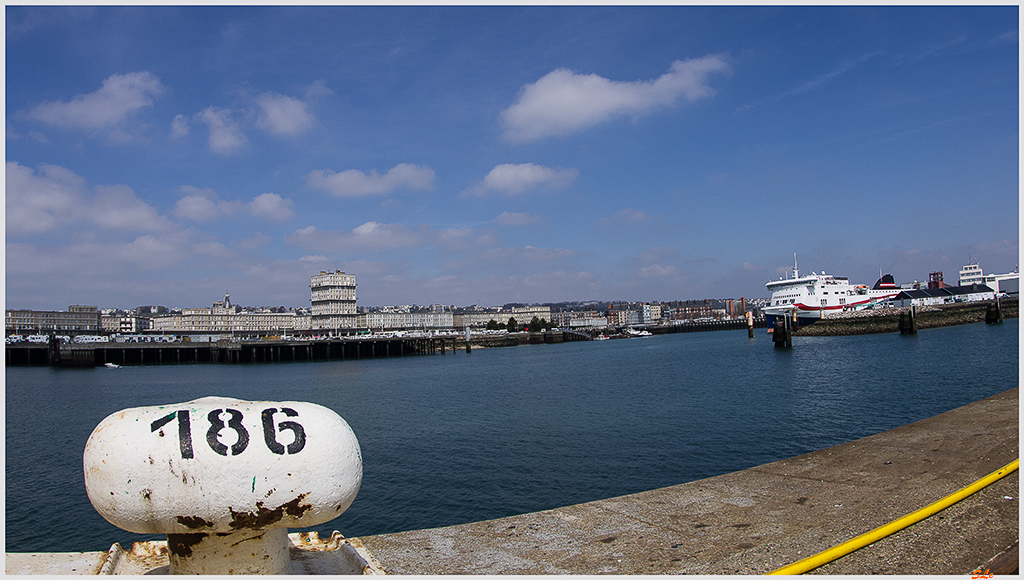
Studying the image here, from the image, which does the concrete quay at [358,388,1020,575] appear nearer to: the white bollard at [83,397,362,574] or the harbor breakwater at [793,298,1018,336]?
the white bollard at [83,397,362,574]

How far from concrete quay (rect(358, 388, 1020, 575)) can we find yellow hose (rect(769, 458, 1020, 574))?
55 mm

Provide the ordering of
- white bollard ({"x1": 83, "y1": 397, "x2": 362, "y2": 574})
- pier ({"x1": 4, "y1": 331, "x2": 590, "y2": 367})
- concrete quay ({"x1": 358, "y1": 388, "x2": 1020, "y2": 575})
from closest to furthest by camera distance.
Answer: white bollard ({"x1": 83, "y1": 397, "x2": 362, "y2": 574}) < concrete quay ({"x1": 358, "y1": 388, "x2": 1020, "y2": 575}) < pier ({"x1": 4, "y1": 331, "x2": 590, "y2": 367})

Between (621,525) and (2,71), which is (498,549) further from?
(2,71)

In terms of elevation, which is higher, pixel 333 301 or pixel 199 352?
pixel 333 301

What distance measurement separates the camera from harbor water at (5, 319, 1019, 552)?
1289 centimetres

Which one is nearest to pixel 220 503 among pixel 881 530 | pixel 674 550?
pixel 674 550

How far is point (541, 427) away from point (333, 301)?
171341 mm

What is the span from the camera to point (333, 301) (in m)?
184

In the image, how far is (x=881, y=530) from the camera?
5.29 meters

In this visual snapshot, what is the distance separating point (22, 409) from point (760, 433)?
1363 inches

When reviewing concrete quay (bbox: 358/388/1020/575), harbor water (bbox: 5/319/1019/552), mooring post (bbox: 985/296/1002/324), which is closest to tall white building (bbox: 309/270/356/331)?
harbor water (bbox: 5/319/1019/552)

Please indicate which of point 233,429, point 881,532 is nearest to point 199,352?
point 233,429

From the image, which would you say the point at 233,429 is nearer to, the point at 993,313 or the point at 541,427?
the point at 541,427

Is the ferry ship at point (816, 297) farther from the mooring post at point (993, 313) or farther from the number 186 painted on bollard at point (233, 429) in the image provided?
the number 186 painted on bollard at point (233, 429)
